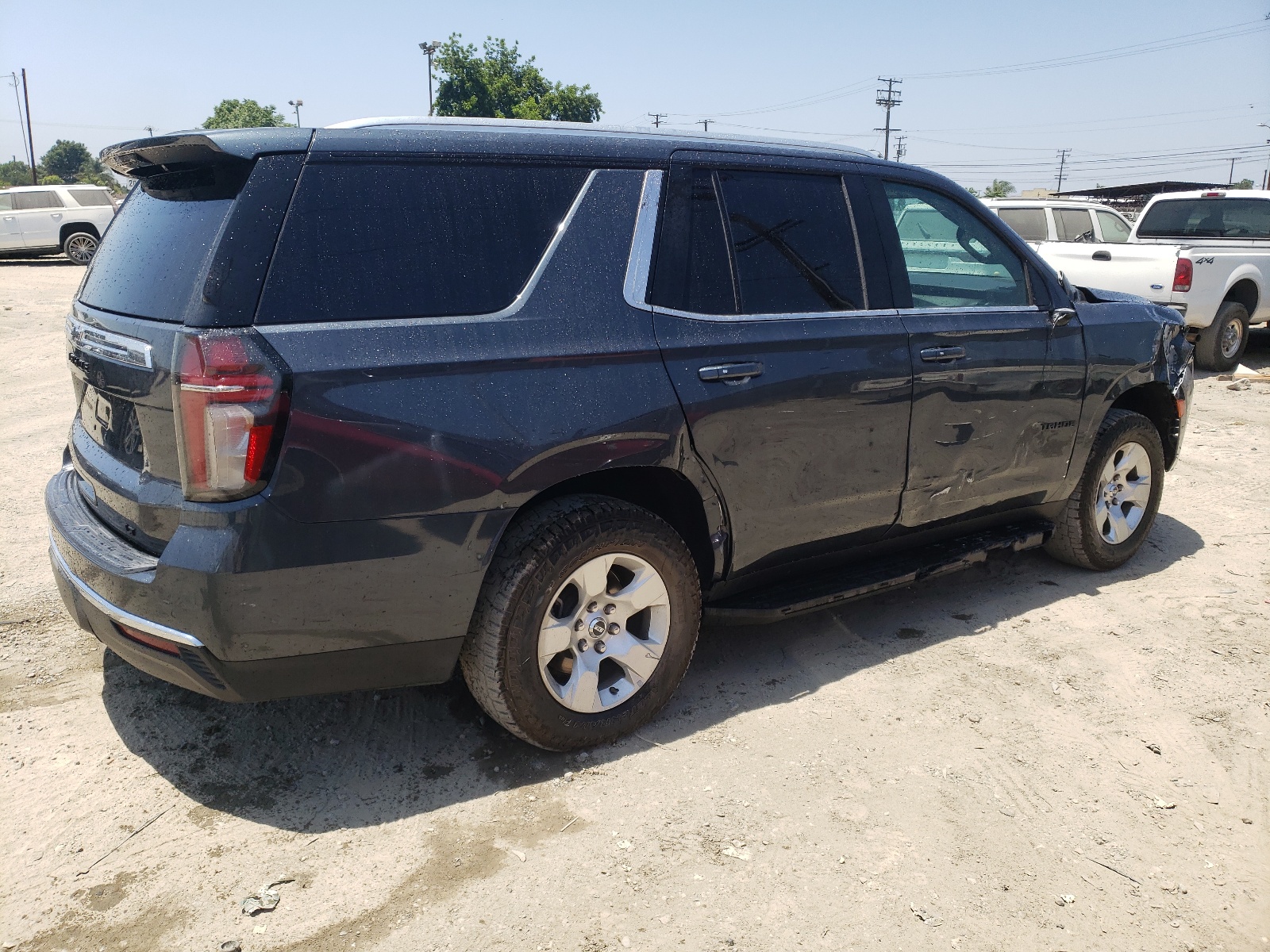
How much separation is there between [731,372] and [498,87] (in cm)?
5938

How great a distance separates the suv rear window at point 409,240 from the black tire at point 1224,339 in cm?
1029

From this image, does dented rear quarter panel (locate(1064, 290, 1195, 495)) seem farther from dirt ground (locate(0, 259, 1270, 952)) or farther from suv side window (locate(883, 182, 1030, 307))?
dirt ground (locate(0, 259, 1270, 952))

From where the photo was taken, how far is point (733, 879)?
2.60 m

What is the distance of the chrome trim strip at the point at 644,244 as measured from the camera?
3.05 meters

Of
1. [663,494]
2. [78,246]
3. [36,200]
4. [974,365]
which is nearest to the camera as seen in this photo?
[663,494]

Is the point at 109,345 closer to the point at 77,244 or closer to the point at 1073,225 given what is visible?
the point at 1073,225

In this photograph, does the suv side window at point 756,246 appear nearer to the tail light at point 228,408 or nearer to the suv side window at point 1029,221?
the tail light at point 228,408

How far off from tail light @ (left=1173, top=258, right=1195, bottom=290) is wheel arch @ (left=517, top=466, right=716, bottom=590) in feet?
29.5

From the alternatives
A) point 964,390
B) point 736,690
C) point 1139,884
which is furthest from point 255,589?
point 964,390

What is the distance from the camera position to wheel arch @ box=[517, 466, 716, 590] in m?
3.08

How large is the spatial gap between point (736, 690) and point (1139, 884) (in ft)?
4.74

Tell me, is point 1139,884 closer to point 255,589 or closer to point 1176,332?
point 255,589

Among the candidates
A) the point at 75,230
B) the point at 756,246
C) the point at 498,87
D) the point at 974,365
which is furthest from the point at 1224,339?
the point at 498,87

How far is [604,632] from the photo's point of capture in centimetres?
311
